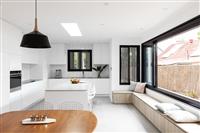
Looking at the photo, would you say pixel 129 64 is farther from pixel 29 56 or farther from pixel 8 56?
pixel 8 56

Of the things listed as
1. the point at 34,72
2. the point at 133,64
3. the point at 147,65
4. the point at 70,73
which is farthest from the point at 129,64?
the point at 34,72

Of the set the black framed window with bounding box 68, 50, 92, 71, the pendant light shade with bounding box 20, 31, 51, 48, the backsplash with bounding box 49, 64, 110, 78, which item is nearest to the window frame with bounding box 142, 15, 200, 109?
the pendant light shade with bounding box 20, 31, 51, 48

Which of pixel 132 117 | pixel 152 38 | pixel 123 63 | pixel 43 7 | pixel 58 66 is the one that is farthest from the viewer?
pixel 58 66

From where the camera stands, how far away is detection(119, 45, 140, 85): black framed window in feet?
25.9

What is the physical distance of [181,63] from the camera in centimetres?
460

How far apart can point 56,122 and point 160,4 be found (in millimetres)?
2647

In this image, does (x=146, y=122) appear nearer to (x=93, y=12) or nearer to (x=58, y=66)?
(x=93, y=12)

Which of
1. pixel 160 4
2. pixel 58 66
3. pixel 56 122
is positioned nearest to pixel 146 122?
pixel 160 4

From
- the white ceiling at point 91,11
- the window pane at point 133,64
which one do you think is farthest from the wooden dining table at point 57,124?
the window pane at point 133,64

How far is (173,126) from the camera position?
3.38 meters

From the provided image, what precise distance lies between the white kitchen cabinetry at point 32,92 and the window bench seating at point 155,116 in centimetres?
290

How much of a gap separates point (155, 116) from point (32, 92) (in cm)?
444

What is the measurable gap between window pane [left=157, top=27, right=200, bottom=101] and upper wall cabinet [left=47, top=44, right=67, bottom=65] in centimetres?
475

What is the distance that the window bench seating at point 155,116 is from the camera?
3183 mm
